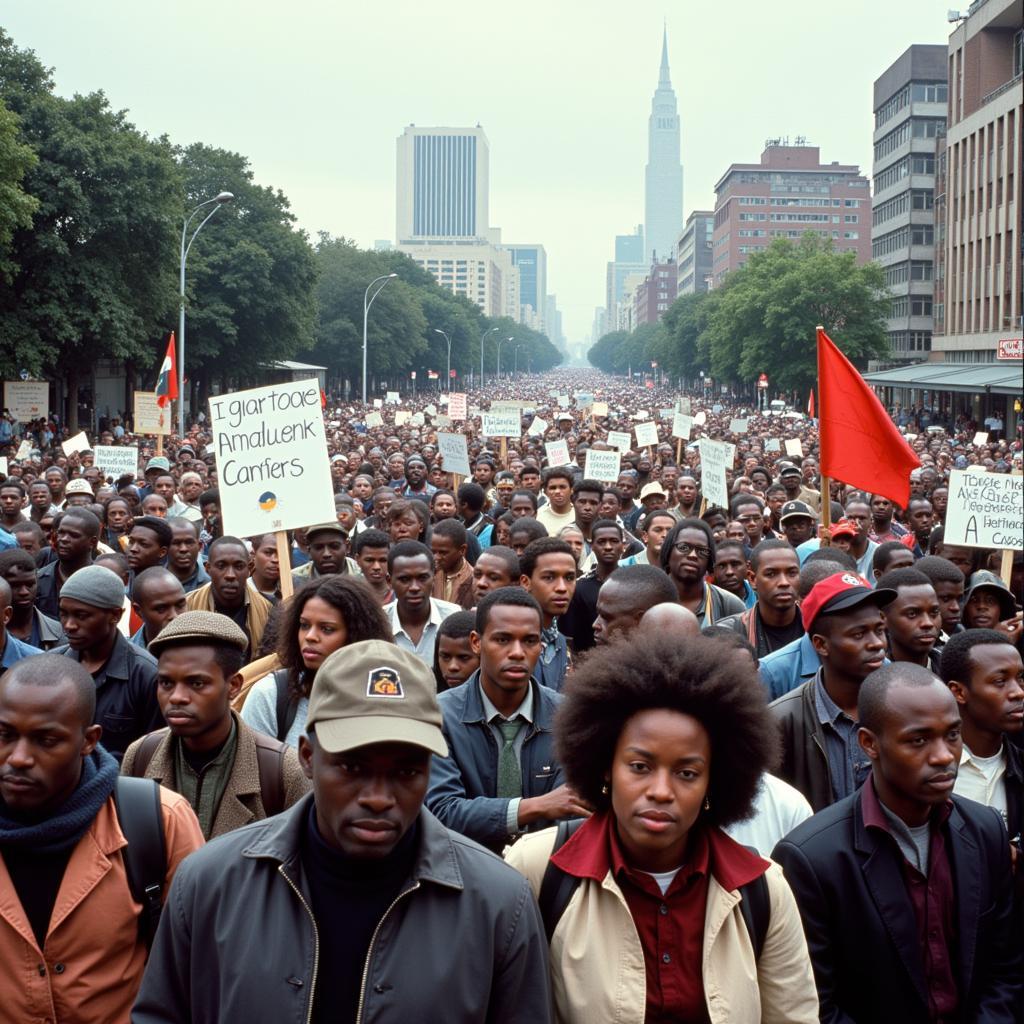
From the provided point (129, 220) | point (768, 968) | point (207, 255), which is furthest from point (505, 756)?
point (207, 255)

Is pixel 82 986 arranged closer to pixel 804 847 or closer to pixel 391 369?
pixel 804 847

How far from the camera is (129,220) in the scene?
46.8 metres

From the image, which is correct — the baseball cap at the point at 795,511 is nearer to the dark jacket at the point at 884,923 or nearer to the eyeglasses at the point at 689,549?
the eyeglasses at the point at 689,549

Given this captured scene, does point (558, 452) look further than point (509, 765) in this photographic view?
Yes

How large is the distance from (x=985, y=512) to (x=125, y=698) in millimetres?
6165

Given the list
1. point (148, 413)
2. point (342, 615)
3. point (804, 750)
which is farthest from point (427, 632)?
point (148, 413)

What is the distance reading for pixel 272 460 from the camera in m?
8.86

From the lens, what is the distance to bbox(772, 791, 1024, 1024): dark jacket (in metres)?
3.88

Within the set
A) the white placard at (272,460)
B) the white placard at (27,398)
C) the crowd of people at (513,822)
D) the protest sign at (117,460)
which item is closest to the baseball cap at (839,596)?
the crowd of people at (513,822)

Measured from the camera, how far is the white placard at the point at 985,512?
9555 millimetres

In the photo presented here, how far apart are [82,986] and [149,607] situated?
364cm

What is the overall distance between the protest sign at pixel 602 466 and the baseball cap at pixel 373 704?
1365 cm

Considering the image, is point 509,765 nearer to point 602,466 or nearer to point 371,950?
point 371,950

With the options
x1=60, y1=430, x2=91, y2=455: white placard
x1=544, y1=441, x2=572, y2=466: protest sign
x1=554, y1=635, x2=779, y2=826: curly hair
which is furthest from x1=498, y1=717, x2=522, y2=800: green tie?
x1=60, y1=430, x2=91, y2=455: white placard
